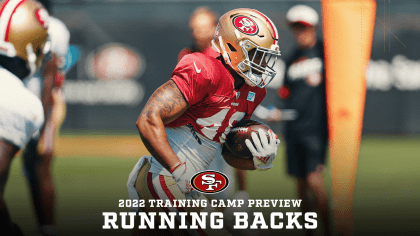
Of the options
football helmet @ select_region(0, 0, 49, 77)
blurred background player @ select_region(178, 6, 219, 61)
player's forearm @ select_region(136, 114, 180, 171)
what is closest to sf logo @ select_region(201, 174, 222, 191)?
player's forearm @ select_region(136, 114, 180, 171)

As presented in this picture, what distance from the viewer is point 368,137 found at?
5.50m

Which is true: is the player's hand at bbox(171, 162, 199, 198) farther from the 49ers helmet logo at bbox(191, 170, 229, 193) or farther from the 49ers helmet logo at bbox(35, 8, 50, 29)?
the 49ers helmet logo at bbox(35, 8, 50, 29)

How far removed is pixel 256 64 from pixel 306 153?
3.28ft

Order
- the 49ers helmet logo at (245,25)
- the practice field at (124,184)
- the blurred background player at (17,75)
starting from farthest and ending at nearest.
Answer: the practice field at (124,184) < the 49ers helmet logo at (245,25) < the blurred background player at (17,75)

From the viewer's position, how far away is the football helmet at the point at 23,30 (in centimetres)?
112

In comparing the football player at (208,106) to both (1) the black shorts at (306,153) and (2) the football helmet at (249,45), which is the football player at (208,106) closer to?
(2) the football helmet at (249,45)

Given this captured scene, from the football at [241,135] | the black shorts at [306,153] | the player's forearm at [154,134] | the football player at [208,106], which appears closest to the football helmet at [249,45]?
the football player at [208,106]

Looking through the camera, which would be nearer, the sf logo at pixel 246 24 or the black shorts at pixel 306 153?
the sf logo at pixel 246 24

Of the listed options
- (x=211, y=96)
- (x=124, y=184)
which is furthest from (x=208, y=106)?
(x=124, y=184)

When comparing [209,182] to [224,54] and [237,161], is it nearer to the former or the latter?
[237,161]

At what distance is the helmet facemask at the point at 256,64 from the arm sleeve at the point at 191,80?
0.61ft

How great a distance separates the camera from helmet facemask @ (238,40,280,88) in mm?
1312

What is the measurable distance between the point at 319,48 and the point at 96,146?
3576 mm

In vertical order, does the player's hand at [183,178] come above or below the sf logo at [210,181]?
above
